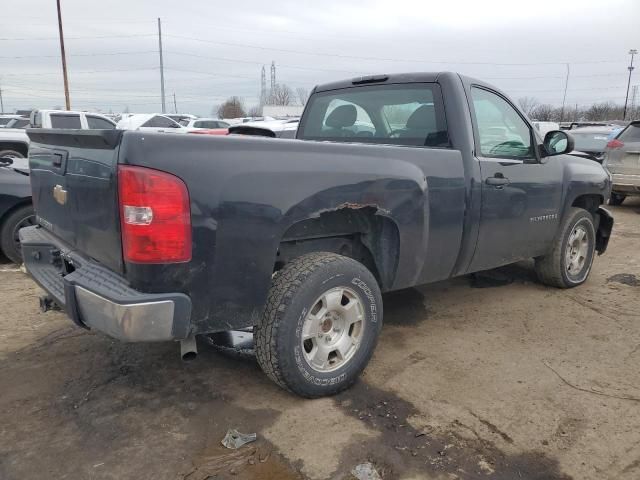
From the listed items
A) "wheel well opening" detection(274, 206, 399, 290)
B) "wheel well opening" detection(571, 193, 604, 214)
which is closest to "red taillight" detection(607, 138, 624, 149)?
"wheel well opening" detection(571, 193, 604, 214)

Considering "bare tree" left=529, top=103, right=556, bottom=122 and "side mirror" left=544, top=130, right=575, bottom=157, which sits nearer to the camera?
"side mirror" left=544, top=130, right=575, bottom=157

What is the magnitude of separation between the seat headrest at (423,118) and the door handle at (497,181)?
21.7 inches

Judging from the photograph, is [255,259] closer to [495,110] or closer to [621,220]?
[495,110]

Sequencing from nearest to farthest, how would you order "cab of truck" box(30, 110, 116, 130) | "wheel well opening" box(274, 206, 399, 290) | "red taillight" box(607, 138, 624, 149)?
1. "wheel well opening" box(274, 206, 399, 290)
2. "red taillight" box(607, 138, 624, 149)
3. "cab of truck" box(30, 110, 116, 130)

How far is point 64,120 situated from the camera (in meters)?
14.7

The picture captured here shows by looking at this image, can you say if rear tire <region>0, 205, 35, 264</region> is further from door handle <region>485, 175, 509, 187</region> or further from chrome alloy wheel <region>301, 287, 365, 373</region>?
door handle <region>485, 175, 509, 187</region>

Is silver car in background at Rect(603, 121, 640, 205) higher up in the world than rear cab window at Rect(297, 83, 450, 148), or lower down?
lower down

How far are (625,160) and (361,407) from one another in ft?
30.3

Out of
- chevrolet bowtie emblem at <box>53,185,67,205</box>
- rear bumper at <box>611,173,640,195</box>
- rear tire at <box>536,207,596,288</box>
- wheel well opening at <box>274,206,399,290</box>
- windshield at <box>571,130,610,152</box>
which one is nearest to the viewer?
chevrolet bowtie emblem at <box>53,185,67,205</box>

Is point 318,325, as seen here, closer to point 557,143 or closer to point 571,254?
point 557,143

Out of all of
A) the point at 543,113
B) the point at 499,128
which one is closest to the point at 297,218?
the point at 499,128

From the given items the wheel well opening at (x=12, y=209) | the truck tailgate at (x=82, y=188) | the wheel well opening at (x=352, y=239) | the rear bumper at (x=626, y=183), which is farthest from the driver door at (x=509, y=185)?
the rear bumper at (x=626, y=183)

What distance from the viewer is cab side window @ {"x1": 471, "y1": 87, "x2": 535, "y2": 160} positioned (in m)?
4.01

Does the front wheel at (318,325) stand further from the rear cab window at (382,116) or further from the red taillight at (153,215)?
the rear cab window at (382,116)
